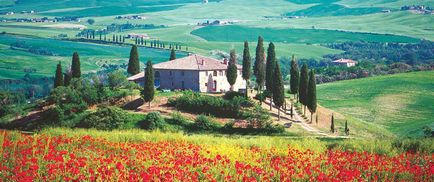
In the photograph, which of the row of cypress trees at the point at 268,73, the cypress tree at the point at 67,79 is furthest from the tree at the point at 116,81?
the row of cypress trees at the point at 268,73

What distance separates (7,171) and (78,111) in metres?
52.7

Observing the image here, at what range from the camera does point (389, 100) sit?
107 metres

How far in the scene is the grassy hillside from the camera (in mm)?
90375

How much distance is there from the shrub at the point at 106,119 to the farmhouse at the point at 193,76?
18.4 metres

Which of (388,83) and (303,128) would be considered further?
(388,83)

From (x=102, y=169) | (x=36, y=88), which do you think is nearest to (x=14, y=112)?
(x=102, y=169)

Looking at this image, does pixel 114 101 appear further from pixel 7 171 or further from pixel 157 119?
pixel 7 171

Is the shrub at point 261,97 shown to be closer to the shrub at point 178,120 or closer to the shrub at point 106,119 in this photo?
the shrub at point 178,120

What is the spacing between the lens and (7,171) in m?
19.7

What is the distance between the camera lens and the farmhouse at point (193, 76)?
273ft

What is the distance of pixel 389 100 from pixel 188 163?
9415 cm

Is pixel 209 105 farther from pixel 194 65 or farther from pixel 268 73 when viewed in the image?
pixel 194 65

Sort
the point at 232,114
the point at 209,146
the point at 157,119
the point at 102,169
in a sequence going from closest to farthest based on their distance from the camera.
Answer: the point at 102,169 → the point at 209,146 → the point at 157,119 → the point at 232,114

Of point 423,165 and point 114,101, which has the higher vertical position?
point 423,165
